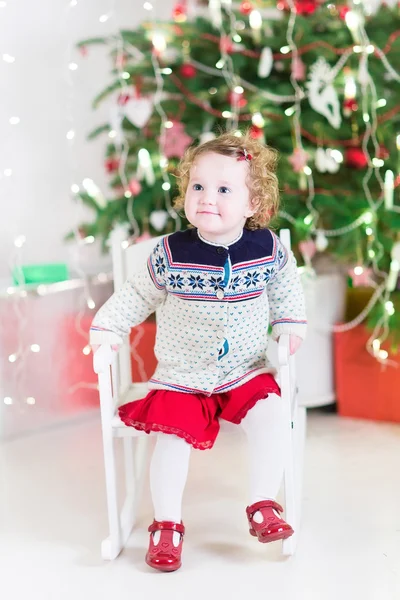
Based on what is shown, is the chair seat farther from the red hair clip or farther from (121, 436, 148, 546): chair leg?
the red hair clip

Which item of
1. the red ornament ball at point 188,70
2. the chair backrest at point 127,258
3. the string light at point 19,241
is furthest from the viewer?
the string light at point 19,241

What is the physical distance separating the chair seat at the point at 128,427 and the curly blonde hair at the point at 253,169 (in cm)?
39

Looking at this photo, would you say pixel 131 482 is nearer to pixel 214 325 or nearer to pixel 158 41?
pixel 214 325

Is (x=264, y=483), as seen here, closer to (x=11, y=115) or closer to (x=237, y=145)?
(x=237, y=145)

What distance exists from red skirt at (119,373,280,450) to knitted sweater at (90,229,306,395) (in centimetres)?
2

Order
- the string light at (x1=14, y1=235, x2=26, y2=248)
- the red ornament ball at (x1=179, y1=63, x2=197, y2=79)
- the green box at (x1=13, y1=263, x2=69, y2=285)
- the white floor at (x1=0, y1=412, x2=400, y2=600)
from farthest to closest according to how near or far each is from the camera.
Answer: the string light at (x1=14, y1=235, x2=26, y2=248), the green box at (x1=13, y1=263, x2=69, y2=285), the red ornament ball at (x1=179, y1=63, x2=197, y2=79), the white floor at (x1=0, y1=412, x2=400, y2=600)

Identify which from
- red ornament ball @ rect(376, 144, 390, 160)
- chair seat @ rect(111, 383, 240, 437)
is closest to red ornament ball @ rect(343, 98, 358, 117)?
red ornament ball @ rect(376, 144, 390, 160)

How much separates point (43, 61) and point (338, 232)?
1.08m

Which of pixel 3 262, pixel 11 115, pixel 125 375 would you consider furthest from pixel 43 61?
pixel 125 375

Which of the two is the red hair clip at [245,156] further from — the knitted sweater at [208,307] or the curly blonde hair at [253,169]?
the knitted sweater at [208,307]

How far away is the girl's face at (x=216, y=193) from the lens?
1.58 meters

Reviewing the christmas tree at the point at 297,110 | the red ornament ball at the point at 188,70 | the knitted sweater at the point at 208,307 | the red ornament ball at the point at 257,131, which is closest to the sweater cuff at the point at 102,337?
the knitted sweater at the point at 208,307

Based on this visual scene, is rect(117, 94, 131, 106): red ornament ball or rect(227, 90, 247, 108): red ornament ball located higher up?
rect(117, 94, 131, 106): red ornament ball

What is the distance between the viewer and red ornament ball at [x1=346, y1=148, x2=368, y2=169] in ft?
7.52
